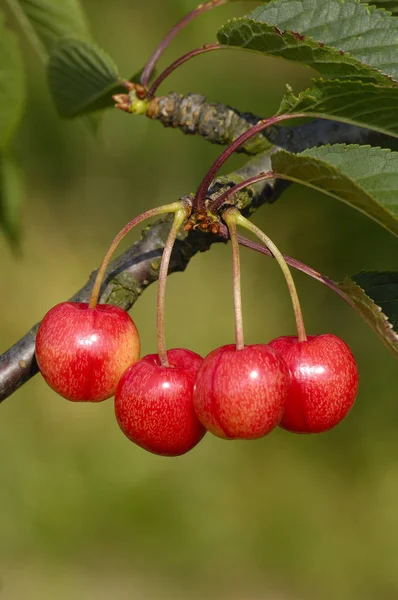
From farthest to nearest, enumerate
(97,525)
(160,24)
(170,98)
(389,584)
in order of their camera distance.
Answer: (97,525) < (389,584) < (160,24) < (170,98)

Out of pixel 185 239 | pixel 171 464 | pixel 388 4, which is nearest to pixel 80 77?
pixel 185 239

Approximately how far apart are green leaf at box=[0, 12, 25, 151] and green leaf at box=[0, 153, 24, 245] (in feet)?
0.86

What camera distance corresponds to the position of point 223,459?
3.25 m

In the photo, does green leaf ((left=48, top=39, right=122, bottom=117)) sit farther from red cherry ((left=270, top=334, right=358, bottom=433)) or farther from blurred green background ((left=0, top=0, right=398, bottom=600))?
blurred green background ((left=0, top=0, right=398, bottom=600))

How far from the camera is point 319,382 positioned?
0.83 metres

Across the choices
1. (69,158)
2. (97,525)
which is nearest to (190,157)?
(69,158)

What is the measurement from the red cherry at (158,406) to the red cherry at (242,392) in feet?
0.14

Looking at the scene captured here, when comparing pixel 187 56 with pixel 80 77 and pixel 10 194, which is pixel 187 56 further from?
pixel 10 194

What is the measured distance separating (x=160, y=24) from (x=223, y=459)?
1.81 m

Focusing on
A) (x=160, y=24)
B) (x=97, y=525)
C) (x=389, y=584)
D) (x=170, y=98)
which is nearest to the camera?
(x=170, y=98)

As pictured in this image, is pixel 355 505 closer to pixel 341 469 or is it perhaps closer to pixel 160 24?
pixel 341 469

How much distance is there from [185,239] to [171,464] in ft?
7.70

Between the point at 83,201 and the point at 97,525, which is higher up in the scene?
the point at 83,201

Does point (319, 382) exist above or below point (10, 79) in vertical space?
below
